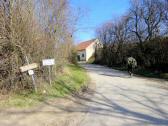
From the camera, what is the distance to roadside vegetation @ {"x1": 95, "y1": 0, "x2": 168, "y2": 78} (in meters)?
27.1

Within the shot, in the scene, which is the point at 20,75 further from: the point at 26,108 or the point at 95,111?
the point at 95,111

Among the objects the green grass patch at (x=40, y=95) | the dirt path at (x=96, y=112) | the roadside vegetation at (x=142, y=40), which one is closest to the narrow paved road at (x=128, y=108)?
the dirt path at (x=96, y=112)

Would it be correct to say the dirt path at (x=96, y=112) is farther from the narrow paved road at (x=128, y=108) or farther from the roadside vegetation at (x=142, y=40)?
the roadside vegetation at (x=142, y=40)

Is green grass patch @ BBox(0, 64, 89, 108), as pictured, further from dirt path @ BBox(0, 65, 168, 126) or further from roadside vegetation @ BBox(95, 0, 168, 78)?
roadside vegetation @ BBox(95, 0, 168, 78)

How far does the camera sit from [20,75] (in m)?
12.1

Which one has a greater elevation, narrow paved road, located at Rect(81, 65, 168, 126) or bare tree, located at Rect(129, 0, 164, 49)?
bare tree, located at Rect(129, 0, 164, 49)

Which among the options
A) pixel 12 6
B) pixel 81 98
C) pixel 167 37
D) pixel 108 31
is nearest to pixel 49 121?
pixel 81 98

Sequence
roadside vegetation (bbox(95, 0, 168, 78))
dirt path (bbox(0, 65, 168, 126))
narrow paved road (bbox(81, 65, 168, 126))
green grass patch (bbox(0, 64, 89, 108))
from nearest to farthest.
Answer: dirt path (bbox(0, 65, 168, 126))
narrow paved road (bbox(81, 65, 168, 126))
green grass patch (bbox(0, 64, 89, 108))
roadside vegetation (bbox(95, 0, 168, 78))

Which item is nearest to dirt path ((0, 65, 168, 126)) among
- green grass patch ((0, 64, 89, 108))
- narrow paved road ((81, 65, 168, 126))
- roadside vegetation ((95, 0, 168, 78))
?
narrow paved road ((81, 65, 168, 126))

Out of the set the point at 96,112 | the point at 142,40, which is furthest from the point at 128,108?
the point at 142,40

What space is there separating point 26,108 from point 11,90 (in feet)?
6.14

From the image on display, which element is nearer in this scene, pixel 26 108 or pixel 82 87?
pixel 26 108

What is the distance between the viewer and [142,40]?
113ft

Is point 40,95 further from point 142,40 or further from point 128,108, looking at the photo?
point 142,40
